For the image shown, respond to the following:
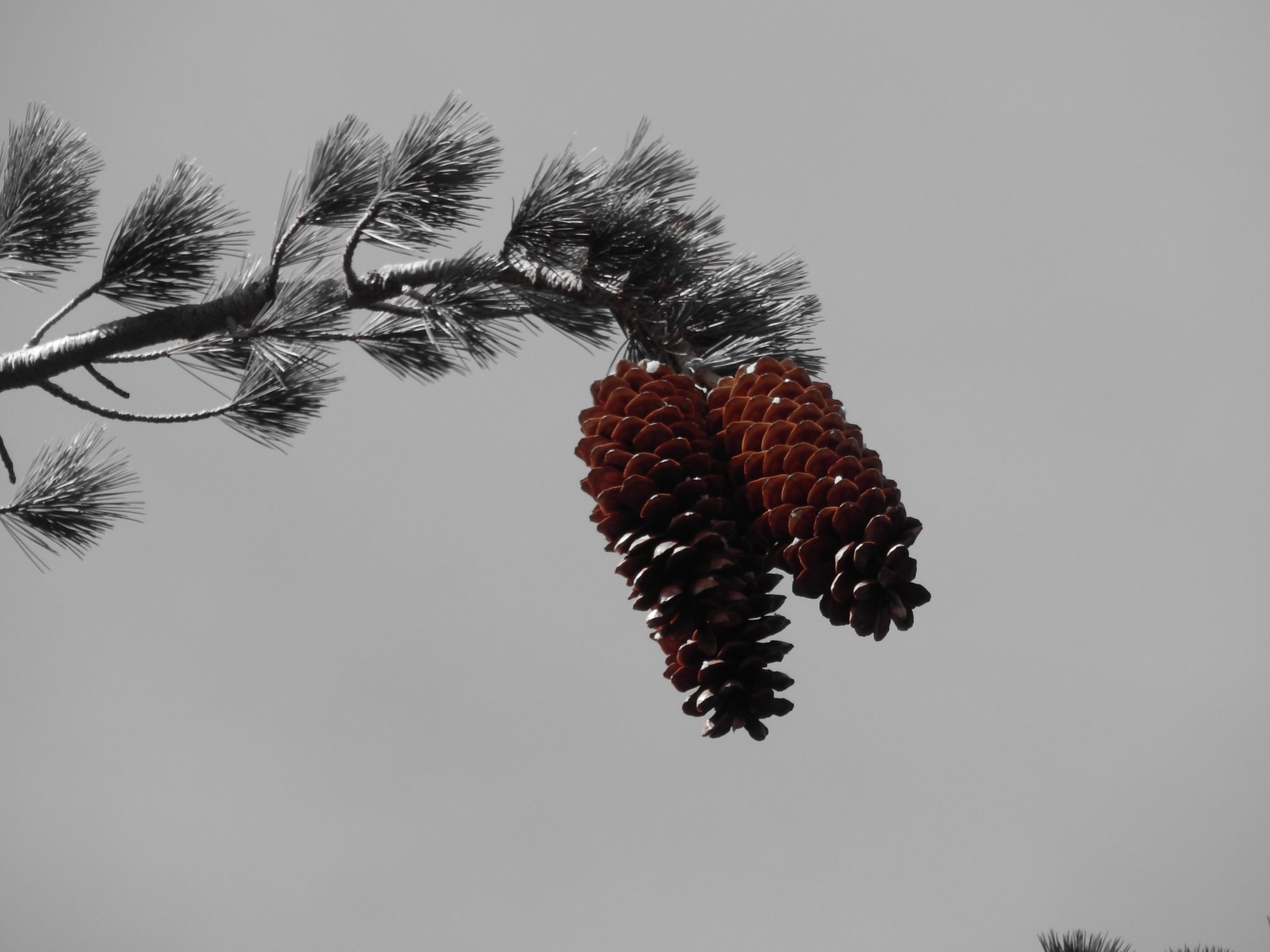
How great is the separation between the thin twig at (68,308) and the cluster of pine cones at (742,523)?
1.38 meters

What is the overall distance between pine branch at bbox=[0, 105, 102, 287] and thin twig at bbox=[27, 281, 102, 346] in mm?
235

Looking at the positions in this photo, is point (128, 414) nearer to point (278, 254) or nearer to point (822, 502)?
point (278, 254)

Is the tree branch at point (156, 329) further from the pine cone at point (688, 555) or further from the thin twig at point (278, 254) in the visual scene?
the pine cone at point (688, 555)

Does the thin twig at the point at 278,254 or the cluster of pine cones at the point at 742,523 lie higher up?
the thin twig at the point at 278,254

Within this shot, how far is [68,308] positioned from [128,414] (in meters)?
0.25

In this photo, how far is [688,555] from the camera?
36.7 inches

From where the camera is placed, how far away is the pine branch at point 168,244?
6.69ft

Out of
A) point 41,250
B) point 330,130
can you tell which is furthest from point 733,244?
point 41,250

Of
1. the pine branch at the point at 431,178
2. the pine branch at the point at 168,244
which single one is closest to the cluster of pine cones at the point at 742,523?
the pine branch at the point at 431,178

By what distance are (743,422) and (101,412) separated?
55.8 inches

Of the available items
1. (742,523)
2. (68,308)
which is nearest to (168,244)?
(68,308)

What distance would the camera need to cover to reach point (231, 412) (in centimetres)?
199

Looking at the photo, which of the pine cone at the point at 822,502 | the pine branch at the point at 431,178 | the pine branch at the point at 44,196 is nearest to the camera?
the pine cone at the point at 822,502

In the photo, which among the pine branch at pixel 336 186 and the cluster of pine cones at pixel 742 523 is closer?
the cluster of pine cones at pixel 742 523
